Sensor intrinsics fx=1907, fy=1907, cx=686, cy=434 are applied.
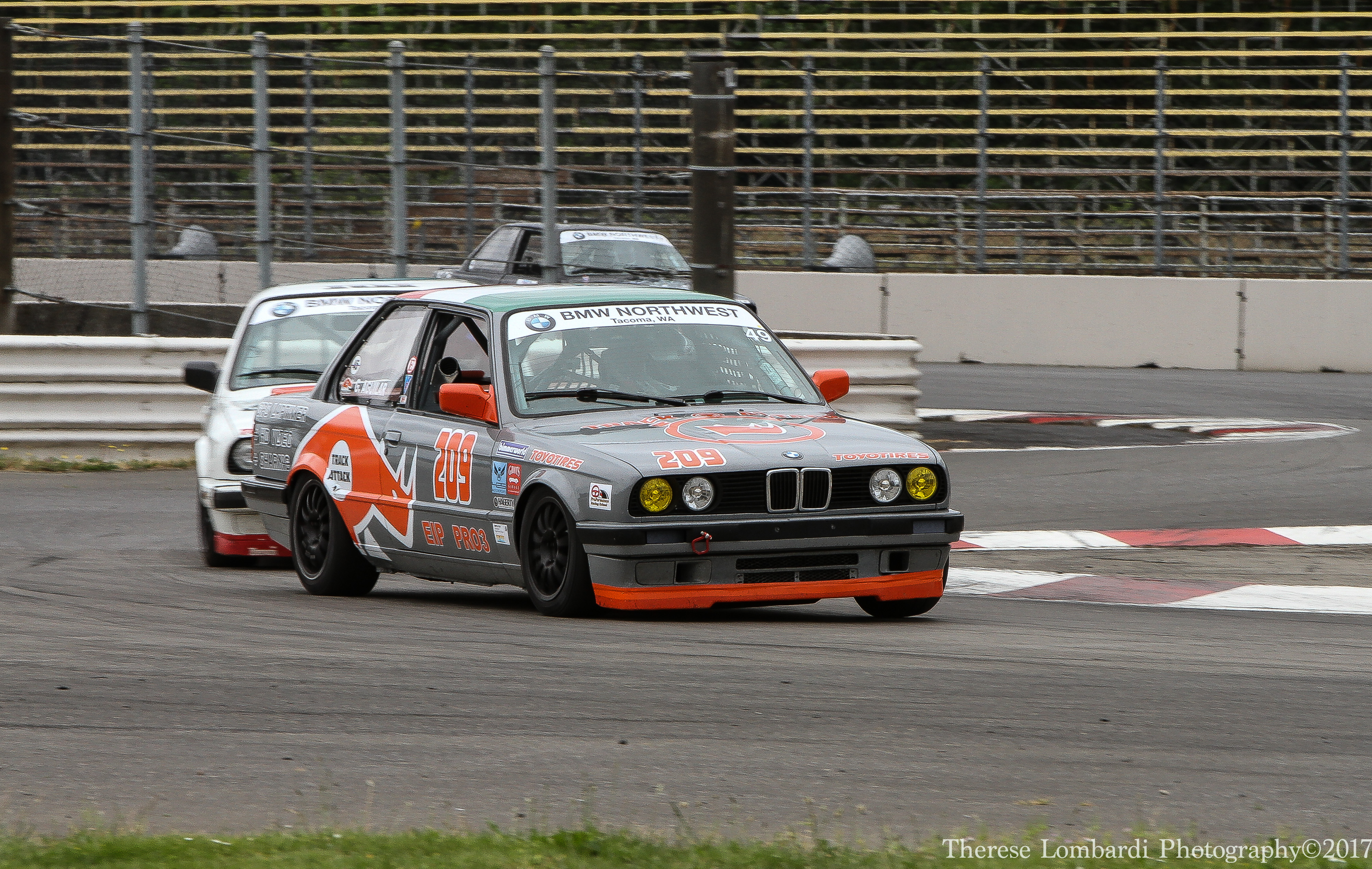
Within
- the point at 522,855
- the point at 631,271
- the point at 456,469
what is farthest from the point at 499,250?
the point at 522,855

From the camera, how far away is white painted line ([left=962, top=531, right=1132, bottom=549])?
988cm

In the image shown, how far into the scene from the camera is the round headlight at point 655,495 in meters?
6.66

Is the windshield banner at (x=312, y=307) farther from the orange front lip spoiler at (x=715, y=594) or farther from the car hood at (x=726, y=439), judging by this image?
the orange front lip spoiler at (x=715, y=594)

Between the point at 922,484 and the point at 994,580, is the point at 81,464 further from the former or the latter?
the point at 922,484

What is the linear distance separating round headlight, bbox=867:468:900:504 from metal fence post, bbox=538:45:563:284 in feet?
27.0

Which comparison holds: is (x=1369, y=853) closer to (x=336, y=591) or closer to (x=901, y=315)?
(x=336, y=591)

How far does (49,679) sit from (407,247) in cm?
1086

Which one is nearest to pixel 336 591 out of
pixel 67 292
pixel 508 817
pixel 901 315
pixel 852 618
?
pixel 852 618

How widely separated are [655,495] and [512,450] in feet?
2.50

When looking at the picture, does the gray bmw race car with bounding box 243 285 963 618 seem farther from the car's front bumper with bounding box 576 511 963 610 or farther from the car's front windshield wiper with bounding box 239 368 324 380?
the car's front windshield wiper with bounding box 239 368 324 380

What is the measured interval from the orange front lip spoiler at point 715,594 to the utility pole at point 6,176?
10.9m

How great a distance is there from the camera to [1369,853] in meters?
3.81

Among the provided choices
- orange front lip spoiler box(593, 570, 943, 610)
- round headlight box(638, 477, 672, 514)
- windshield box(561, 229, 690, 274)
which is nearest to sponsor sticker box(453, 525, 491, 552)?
orange front lip spoiler box(593, 570, 943, 610)

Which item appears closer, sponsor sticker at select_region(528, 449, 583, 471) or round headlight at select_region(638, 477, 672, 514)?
round headlight at select_region(638, 477, 672, 514)
